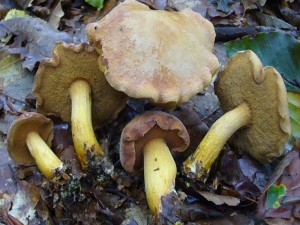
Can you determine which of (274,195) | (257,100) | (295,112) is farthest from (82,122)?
(295,112)

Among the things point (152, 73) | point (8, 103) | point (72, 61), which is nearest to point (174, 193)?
point (152, 73)

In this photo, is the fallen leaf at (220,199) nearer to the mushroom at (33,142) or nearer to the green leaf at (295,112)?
the green leaf at (295,112)

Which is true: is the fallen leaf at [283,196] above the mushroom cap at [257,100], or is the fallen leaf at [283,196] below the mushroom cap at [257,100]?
below

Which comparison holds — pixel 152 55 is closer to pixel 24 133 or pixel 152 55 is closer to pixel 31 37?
pixel 24 133

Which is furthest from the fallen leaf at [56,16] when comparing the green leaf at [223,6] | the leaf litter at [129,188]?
the green leaf at [223,6]

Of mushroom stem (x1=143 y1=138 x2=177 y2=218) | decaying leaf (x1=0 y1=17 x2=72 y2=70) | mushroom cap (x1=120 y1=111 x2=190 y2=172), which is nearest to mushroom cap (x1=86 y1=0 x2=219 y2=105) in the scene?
mushroom cap (x1=120 y1=111 x2=190 y2=172)

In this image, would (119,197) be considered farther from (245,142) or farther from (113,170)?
(245,142)
